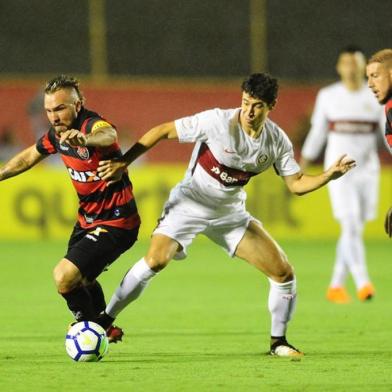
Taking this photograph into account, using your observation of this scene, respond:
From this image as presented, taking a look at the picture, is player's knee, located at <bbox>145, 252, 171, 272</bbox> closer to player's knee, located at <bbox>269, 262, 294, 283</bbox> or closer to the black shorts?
the black shorts

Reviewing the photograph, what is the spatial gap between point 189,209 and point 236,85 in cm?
1413

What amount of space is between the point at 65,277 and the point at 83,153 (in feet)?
2.73

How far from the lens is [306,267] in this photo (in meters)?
14.6

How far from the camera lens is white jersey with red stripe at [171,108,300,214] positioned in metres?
7.63

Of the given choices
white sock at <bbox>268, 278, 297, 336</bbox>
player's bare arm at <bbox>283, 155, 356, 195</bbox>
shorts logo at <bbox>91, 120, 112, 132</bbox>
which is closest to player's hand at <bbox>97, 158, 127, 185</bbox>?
shorts logo at <bbox>91, 120, 112, 132</bbox>

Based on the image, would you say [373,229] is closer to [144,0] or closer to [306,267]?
[306,267]

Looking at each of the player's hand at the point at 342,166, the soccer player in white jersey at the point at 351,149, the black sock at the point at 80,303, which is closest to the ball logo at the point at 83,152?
the black sock at the point at 80,303

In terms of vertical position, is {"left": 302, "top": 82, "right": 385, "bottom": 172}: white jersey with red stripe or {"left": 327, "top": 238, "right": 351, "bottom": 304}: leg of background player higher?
{"left": 302, "top": 82, "right": 385, "bottom": 172}: white jersey with red stripe

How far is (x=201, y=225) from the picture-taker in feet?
25.9

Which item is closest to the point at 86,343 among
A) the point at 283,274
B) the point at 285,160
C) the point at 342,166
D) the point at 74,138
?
the point at 74,138

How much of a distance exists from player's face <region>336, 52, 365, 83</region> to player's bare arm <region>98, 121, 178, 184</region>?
4.19 m

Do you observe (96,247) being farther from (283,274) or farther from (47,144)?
(283,274)

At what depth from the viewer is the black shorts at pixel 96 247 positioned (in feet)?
24.7

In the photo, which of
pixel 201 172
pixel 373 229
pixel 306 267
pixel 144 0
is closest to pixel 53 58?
pixel 144 0
